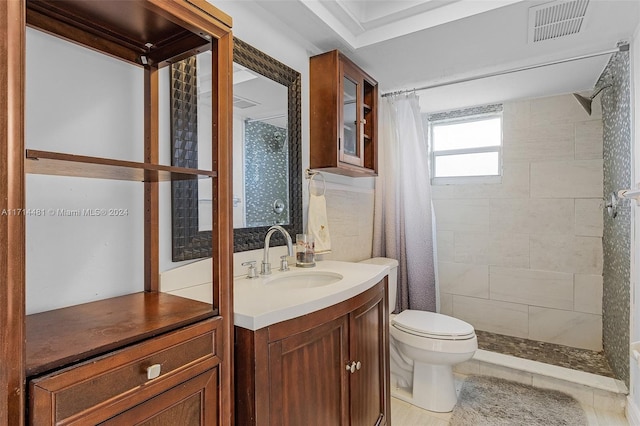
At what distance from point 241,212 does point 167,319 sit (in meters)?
0.76

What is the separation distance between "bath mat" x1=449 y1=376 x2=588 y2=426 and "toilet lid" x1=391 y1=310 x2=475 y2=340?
1.44 feet

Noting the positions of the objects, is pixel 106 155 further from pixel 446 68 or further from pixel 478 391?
pixel 478 391

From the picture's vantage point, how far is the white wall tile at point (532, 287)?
2738 mm

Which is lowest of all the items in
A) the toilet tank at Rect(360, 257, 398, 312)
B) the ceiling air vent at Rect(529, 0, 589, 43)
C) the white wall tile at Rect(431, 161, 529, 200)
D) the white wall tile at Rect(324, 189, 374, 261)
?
the toilet tank at Rect(360, 257, 398, 312)

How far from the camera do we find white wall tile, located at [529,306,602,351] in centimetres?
264

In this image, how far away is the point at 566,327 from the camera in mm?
2732

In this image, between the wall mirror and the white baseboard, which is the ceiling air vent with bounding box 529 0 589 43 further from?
the white baseboard

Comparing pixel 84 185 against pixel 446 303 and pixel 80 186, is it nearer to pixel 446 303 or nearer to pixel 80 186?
pixel 80 186

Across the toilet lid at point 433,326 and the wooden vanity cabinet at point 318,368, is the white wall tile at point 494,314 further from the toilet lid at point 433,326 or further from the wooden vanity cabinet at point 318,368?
the wooden vanity cabinet at point 318,368

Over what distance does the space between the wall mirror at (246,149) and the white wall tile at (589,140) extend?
2281 millimetres

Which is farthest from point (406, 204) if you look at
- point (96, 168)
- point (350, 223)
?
point (96, 168)

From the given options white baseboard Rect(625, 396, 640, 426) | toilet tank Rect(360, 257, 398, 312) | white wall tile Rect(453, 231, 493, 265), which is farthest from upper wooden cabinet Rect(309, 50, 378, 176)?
white baseboard Rect(625, 396, 640, 426)

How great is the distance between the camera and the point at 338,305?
4.00 feet

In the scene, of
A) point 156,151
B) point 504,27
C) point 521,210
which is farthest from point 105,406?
point 521,210
